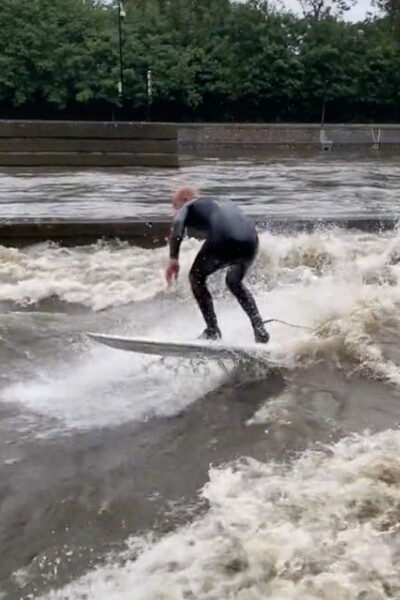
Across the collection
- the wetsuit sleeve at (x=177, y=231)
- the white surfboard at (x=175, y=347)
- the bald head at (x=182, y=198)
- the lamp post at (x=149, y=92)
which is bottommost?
the white surfboard at (x=175, y=347)

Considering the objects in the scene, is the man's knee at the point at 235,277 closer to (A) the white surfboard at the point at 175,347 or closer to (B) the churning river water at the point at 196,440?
(A) the white surfboard at the point at 175,347

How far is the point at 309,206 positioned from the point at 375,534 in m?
9.87

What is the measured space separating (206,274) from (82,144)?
13.7 m

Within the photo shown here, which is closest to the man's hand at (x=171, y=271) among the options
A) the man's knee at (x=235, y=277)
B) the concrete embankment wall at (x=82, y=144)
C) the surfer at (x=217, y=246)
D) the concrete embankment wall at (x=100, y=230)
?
the surfer at (x=217, y=246)

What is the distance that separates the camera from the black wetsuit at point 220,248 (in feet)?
19.7

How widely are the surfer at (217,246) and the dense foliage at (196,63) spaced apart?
1305 inches

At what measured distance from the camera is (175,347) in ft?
18.7

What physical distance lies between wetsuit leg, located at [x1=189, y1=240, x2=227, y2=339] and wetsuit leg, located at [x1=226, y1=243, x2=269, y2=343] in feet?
0.40

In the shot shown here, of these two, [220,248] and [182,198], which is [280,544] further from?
[182,198]

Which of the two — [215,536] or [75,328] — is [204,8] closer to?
[75,328]

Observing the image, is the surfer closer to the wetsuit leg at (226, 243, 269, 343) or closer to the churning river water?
the wetsuit leg at (226, 243, 269, 343)

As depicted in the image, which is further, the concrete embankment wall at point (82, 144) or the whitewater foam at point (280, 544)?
the concrete embankment wall at point (82, 144)

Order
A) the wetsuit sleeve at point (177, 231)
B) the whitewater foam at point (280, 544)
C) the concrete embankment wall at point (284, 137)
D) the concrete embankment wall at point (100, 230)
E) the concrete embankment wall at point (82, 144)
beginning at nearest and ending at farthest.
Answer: the whitewater foam at point (280, 544), the wetsuit sleeve at point (177, 231), the concrete embankment wall at point (100, 230), the concrete embankment wall at point (82, 144), the concrete embankment wall at point (284, 137)

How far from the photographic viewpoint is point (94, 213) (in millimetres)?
11922
